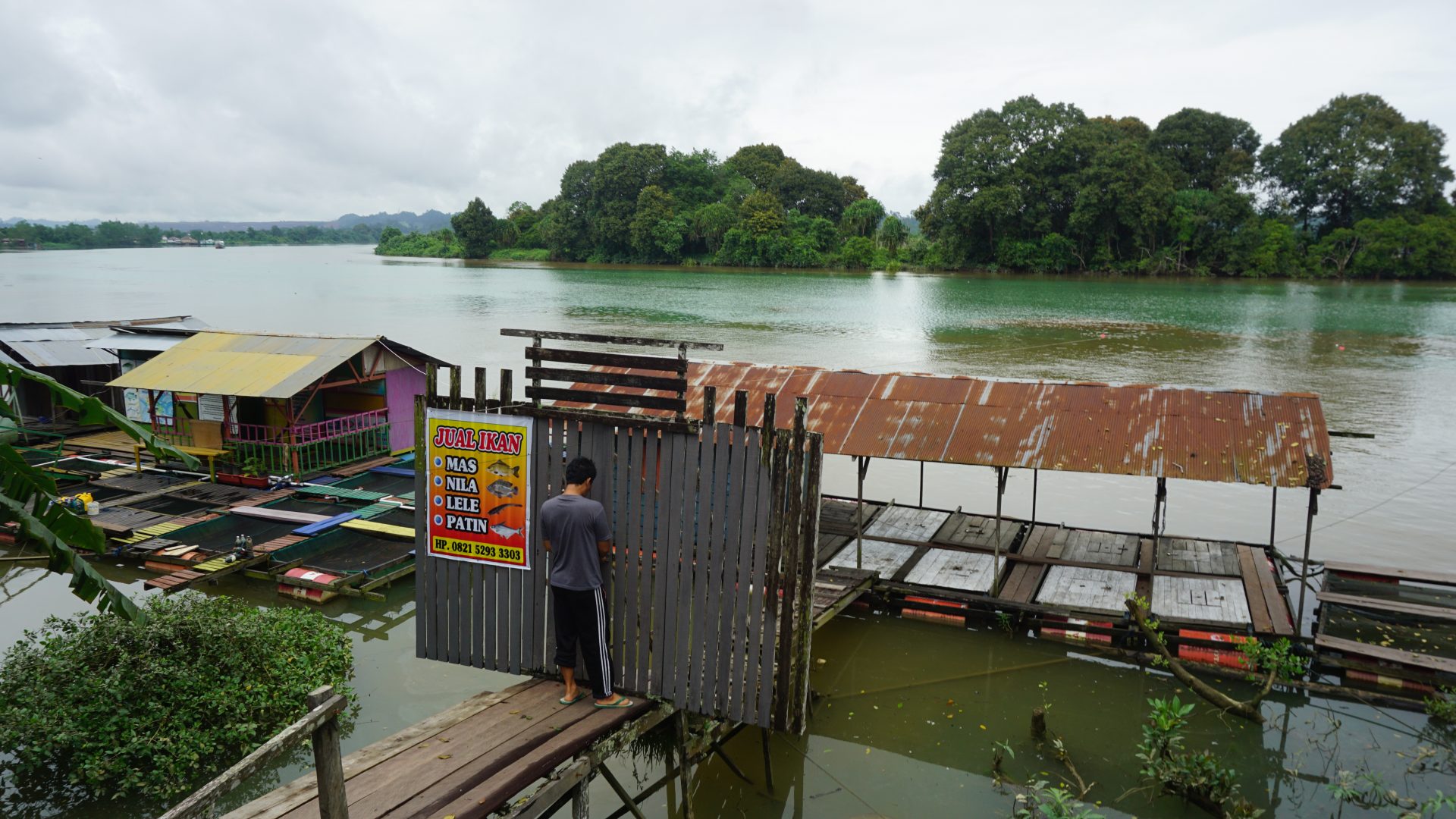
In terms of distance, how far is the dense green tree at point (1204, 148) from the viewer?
2726 inches

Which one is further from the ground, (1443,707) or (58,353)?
(58,353)

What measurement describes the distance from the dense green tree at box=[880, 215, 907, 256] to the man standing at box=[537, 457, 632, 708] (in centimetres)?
8211

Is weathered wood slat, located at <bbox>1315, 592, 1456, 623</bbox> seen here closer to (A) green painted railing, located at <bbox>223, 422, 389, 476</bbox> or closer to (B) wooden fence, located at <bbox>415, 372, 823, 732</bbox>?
(B) wooden fence, located at <bbox>415, 372, 823, 732</bbox>

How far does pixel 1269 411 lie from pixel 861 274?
7052 centimetres

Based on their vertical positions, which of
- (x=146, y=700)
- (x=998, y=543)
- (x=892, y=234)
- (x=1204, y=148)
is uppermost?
(x=1204, y=148)

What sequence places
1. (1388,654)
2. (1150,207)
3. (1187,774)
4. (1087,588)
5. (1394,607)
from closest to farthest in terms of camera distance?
1. (1187,774)
2. (1388,654)
3. (1394,607)
4. (1087,588)
5. (1150,207)

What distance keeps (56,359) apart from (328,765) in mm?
21553

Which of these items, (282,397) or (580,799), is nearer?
(580,799)

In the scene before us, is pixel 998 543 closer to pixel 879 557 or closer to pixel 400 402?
pixel 879 557

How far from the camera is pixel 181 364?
1738 centimetres

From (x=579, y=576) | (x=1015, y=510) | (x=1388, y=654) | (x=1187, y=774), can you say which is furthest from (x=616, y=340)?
(x=1015, y=510)

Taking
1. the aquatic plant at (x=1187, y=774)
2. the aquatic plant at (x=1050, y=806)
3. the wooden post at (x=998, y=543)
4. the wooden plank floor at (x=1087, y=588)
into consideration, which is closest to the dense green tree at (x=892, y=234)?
the wooden plank floor at (x=1087, y=588)

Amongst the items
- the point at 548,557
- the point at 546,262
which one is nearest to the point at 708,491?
the point at 548,557

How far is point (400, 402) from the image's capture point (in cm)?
1877
